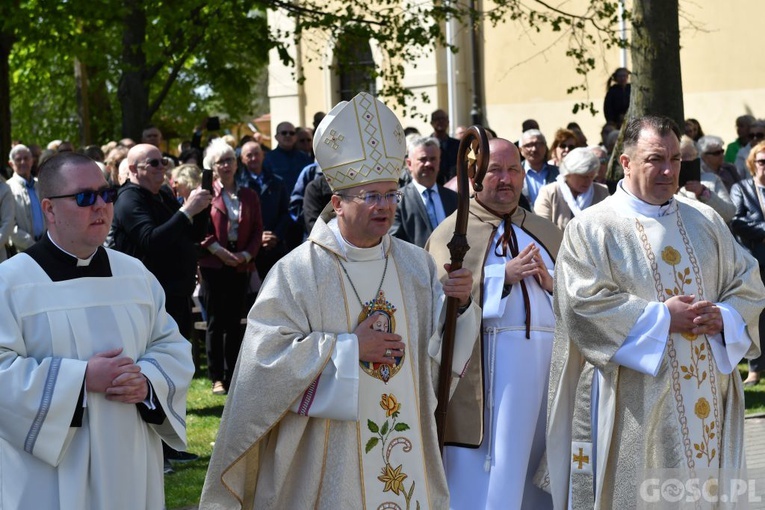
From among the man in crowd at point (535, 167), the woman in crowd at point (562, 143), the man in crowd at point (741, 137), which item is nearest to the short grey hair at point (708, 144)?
the woman in crowd at point (562, 143)

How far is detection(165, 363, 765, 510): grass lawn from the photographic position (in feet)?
25.9

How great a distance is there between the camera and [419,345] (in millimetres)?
5625

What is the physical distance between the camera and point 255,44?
1677 centimetres

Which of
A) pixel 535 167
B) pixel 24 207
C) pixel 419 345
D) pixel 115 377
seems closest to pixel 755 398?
pixel 535 167

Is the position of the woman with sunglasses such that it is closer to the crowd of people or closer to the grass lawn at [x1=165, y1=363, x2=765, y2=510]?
the grass lawn at [x1=165, y1=363, x2=765, y2=510]

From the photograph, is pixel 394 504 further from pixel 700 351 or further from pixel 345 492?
pixel 700 351

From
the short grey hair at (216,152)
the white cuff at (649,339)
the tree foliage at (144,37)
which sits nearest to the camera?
the white cuff at (649,339)

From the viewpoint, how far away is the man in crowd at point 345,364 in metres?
5.28

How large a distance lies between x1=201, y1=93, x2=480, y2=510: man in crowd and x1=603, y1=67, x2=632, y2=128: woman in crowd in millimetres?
10652

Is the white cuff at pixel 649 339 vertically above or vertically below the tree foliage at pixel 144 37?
below

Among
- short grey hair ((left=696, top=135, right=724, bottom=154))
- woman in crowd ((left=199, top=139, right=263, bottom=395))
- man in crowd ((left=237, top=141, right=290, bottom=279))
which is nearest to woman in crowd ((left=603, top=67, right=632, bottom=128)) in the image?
short grey hair ((left=696, top=135, right=724, bottom=154))

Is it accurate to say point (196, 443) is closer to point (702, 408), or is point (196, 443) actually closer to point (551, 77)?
point (702, 408)

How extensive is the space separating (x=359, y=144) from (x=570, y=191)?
4603mm

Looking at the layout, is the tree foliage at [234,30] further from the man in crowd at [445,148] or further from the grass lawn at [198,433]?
the grass lawn at [198,433]
